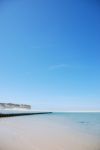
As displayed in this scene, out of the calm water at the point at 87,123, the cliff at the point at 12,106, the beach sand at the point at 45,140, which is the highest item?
the cliff at the point at 12,106

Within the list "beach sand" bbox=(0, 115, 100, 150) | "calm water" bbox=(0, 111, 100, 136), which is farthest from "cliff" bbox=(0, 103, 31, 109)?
"beach sand" bbox=(0, 115, 100, 150)

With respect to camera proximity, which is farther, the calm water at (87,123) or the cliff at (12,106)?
the cliff at (12,106)

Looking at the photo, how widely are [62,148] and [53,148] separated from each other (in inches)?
18.7

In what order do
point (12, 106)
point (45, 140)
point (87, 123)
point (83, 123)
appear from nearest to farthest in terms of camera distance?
point (45, 140) → point (83, 123) → point (87, 123) → point (12, 106)

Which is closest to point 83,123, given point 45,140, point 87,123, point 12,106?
point 87,123

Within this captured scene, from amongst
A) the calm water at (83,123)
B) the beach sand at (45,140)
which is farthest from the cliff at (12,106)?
the beach sand at (45,140)

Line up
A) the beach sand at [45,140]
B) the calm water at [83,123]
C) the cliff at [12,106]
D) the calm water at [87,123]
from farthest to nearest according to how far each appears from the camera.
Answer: the cliff at [12,106] → the calm water at [83,123] → the calm water at [87,123] → the beach sand at [45,140]

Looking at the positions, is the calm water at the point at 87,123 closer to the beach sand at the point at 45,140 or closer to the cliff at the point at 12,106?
the beach sand at the point at 45,140

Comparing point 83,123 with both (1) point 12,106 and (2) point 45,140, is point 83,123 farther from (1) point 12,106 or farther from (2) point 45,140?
(1) point 12,106

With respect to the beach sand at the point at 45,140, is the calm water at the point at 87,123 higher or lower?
higher

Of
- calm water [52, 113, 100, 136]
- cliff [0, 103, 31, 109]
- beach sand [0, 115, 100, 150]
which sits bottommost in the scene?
beach sand [0, 115, 100, 150]

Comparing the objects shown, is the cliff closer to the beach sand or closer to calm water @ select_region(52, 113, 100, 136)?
calm water @ select_region(52, 113, 100, 136)

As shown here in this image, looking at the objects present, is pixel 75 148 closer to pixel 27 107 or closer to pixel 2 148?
pixel 2 148

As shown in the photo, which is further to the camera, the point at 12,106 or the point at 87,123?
the point at 12,106
